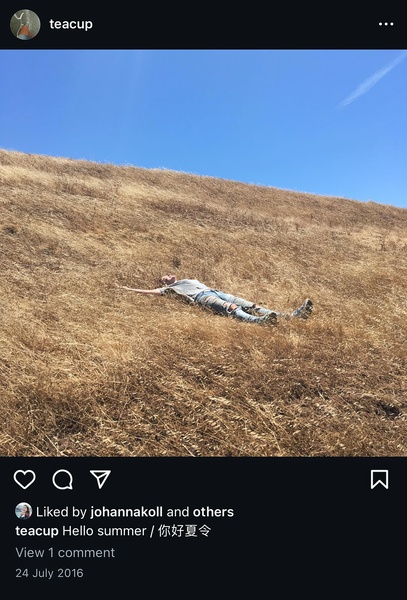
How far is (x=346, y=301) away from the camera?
749cm

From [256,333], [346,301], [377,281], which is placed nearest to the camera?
[256,333]

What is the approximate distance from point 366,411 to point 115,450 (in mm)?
2520

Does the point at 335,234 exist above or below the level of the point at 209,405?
above

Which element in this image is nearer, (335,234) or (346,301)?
(346,301)

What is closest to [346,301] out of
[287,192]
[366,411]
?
[366,411]

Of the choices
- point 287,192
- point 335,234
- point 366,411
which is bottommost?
point 366,411
